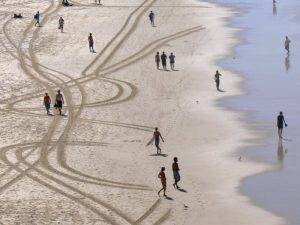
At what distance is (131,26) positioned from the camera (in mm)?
73812

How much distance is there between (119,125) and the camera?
4562 cm

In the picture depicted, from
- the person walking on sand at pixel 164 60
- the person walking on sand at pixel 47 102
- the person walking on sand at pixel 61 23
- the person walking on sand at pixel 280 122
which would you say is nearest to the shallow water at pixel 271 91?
the person walking on sand at pixel 280 122

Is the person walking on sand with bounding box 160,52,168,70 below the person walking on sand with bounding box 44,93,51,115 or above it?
above

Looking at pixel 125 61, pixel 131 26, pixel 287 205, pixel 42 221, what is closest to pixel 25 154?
pixel 42 221

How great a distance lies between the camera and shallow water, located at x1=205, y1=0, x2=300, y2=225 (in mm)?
34406

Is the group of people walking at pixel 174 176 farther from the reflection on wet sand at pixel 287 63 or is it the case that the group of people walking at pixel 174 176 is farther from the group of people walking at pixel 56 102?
the reflection on wet sand at pixel 287 63

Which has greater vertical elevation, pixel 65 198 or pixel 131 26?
pixel 131 26

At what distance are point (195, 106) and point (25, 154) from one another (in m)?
12.3

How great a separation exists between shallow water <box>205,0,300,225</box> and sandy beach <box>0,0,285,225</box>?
0.85 m

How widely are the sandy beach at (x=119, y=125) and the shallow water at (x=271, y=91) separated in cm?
85

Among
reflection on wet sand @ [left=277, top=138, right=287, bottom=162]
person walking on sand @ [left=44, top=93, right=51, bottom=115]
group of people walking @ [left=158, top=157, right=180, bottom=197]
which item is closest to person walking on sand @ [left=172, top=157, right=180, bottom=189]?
group of people walking @ [left=158, top=157, right=180, bottom=197]

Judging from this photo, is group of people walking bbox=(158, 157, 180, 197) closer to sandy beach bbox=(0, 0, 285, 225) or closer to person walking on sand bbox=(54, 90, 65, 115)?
sandy beach bbox=(0, 0, 285, 225)

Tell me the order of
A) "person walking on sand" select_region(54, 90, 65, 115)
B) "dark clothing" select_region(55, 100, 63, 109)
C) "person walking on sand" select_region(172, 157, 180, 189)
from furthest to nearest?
"dark clothing" select_region(55, 100, 63, 109) < "person walking on sand" select_region(54, 90, 65, 115) < "person walking on sand" select_region(172, 157, 180, 189)

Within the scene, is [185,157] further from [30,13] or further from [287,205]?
[30,13]
